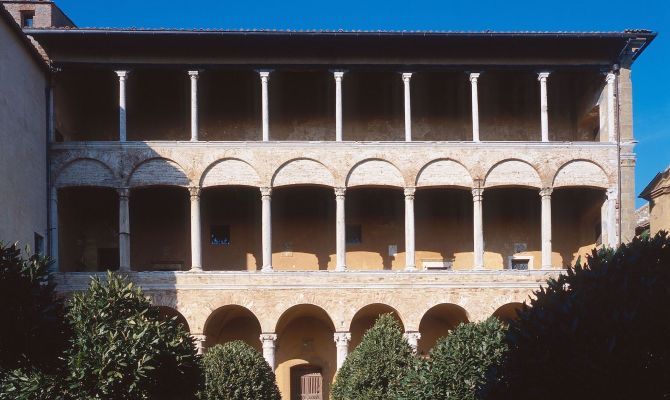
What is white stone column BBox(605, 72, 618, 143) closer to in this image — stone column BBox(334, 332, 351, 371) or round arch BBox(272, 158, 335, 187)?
round arch BBox(272, 158, 335, 187)

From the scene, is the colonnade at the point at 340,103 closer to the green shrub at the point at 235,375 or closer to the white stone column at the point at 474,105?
the white stone column at the point at 474,105

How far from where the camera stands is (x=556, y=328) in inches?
448

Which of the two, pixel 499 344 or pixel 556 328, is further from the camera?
pixel 499 344

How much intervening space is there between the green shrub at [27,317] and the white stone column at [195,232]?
33.5 feet

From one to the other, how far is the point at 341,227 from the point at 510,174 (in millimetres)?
4679

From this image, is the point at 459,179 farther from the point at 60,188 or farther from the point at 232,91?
the point at 60,188

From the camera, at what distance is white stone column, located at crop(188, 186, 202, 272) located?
23.7 m

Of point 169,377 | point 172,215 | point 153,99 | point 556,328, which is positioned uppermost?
point 153,99

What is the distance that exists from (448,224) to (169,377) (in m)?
13.2

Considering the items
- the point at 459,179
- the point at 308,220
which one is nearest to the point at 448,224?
the point at 459,179

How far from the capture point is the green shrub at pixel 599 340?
11.0 metres

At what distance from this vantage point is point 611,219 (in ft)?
80.3

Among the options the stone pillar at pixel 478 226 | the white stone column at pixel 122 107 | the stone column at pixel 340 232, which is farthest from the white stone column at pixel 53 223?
the stone pillar at pixel 478 226

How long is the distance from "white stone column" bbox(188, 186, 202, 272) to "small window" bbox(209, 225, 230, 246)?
1.95 m
